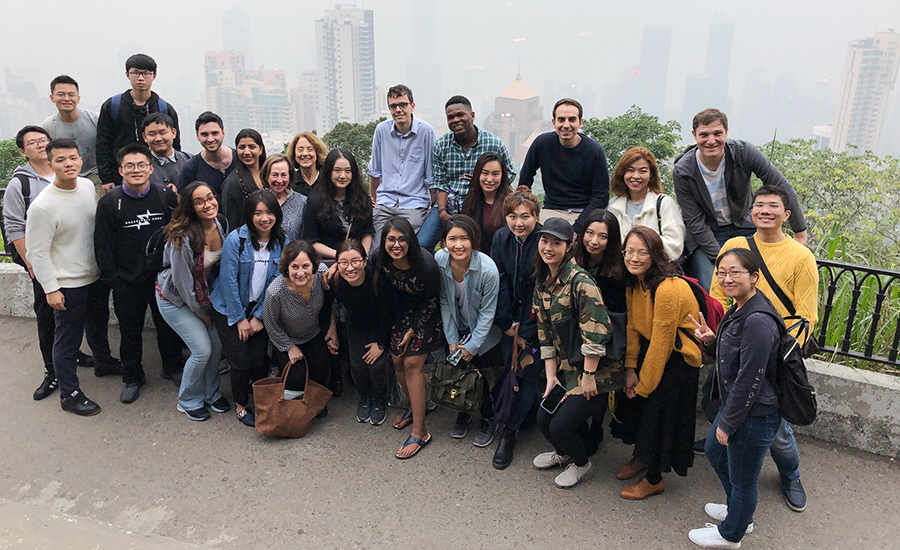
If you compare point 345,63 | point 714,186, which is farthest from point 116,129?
point 345,63

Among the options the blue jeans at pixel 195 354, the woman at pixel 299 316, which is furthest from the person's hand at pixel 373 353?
the blue jeans at pixel 195 354

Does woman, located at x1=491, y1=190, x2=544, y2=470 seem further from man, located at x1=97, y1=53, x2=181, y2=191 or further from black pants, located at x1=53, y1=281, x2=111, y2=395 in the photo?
man, located at x1=97, y1=53, x2=181, y2=191

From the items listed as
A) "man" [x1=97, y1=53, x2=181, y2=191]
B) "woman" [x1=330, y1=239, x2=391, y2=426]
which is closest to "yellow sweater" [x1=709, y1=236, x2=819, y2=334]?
"woman" [x1=330, y1=239, x2=391, y2=426]

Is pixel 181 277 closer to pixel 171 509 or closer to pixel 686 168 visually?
pixel 171 509

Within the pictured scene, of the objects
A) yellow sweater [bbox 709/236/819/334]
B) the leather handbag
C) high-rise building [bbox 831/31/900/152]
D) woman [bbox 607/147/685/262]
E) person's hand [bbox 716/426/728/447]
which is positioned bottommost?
the leather handbag

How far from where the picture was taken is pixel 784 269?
3018mm

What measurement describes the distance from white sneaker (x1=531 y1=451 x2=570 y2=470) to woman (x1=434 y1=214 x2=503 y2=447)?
386 mm

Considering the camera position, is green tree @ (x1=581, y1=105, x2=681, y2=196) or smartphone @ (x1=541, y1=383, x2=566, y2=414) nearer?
smartphone @ (x1=541, y1=383, x2=566, y2=414)

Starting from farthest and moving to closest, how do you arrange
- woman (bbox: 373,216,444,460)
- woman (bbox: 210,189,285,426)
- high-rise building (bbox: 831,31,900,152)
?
high-rise building (bbox: 831,31,900,152) → woman (bbox: 210,189,285,426) → woman (bbox: 373,216,444,460)

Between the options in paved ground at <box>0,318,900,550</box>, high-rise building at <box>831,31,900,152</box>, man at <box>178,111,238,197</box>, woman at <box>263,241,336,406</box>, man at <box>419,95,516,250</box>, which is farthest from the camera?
high-rise building at <box>831,31,900,152</box>

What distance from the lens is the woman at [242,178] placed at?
14.0 feet

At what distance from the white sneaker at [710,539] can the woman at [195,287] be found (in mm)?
3118

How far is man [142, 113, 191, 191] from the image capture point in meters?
4.43

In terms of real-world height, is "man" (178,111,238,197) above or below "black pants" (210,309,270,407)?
above
